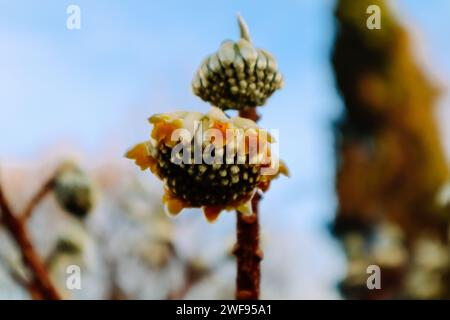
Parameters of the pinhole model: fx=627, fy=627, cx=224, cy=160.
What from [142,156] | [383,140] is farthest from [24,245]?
[383,140]

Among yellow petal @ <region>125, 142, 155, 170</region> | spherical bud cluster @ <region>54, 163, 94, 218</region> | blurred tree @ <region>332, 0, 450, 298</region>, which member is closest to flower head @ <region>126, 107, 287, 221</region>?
yellow petal @ <region>125, 142, 155, 170</region>

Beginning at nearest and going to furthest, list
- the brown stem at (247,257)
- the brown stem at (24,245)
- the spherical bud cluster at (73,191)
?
the brown stem at (247,257) < the brown stem at (24,245) < the spherical bud cluster at (73,191)

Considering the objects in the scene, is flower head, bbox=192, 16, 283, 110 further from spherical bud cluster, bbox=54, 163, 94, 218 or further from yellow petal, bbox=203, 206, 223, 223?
spherical bud cluster, bbox=54, 163, 94, 218

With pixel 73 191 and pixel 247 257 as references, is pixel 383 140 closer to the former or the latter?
pixel 73 191

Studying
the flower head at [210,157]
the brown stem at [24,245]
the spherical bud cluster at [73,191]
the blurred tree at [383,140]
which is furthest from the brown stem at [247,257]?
the blurred tree at [383,140]

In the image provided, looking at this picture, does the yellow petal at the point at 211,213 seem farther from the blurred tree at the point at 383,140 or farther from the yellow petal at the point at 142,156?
the blurred tree at the point at 383,140
